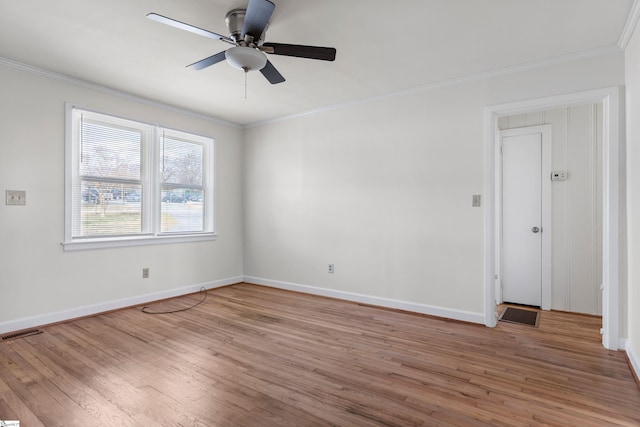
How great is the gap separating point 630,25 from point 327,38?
2.24m

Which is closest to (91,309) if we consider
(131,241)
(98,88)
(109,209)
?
(131,241)

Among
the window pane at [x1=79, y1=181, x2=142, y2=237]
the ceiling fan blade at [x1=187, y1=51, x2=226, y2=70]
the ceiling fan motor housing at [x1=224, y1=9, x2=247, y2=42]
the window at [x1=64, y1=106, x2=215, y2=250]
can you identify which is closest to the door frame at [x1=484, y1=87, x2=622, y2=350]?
the ceiling fan motor housing at [x1=224, y1=9, x2=247, y2=42]

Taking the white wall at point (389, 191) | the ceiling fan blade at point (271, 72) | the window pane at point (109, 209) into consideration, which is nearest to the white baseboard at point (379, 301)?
the white wall at point (389, 191)

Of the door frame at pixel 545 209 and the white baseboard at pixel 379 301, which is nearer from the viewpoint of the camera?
the white baseboard at pixel 379 301

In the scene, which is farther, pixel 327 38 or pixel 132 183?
pixel 132 183

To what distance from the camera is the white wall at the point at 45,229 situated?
3084mm

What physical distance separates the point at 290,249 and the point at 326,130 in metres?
1.82

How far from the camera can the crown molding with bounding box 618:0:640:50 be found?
2200 mm

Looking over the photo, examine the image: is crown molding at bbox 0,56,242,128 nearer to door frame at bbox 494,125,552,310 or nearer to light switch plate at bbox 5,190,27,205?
light switch plate at bbox 5,190,27,205

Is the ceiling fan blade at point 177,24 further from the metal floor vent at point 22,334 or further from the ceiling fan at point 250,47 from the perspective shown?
the metal floor vent at point 22,334

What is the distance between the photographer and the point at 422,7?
225 centimetres

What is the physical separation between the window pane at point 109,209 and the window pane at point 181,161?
0.48 m

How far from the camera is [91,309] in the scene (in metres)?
3.62

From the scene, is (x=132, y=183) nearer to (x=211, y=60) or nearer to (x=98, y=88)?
(x=98, y=88)
